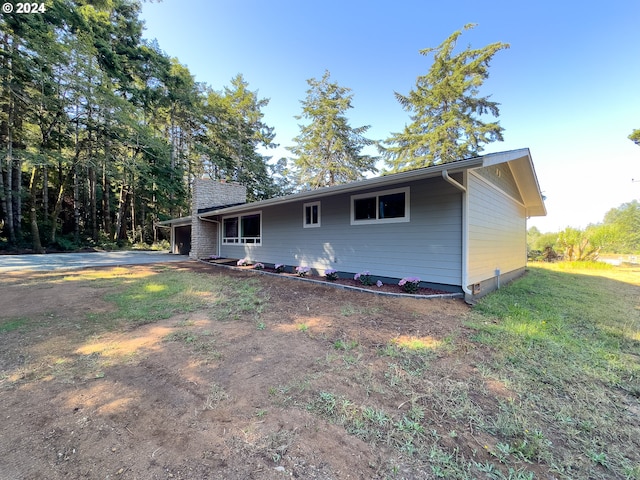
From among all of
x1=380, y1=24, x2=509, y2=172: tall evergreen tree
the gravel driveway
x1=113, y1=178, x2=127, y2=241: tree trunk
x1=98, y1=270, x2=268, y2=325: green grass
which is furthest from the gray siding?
x1=113, y1=178, x2=127, y2=241: tree trunk

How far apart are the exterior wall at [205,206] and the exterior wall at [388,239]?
5.70 metres

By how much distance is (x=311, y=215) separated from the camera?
8414 mm

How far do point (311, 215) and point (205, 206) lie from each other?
24.6ft

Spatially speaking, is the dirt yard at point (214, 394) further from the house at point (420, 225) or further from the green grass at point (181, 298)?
the house at point (420, 225)

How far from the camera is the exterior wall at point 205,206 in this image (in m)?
13.0

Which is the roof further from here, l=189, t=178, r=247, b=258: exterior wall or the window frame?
the window frame

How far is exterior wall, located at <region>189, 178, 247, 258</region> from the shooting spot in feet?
42.8

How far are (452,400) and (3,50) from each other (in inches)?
781

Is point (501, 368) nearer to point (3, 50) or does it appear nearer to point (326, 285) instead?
point (326, 285)

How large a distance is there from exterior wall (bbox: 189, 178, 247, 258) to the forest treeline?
18.0 ft

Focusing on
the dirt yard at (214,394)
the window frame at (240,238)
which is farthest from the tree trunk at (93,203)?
the dirt yard at (214,394)

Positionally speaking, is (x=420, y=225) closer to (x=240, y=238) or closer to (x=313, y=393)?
(x=313, y=393)

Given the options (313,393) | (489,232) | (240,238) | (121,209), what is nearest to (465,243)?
(489,232)

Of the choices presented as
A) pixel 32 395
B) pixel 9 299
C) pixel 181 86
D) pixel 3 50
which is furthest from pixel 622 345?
pixel 181 86
